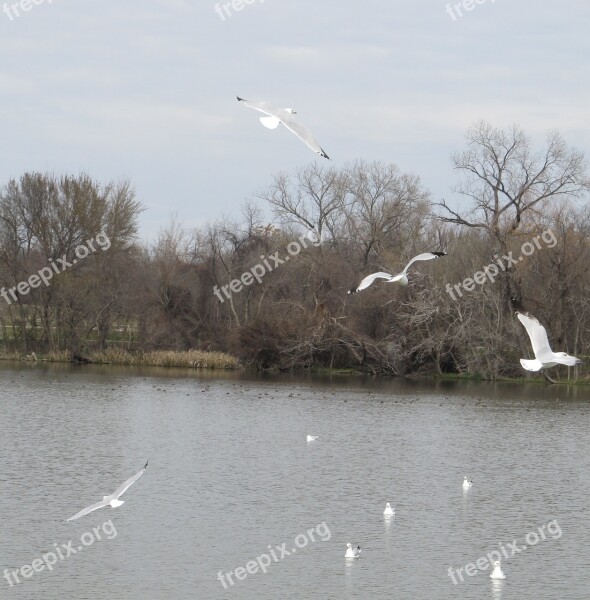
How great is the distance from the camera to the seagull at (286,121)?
11562 millimetres

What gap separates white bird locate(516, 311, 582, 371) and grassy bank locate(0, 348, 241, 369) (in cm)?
3318

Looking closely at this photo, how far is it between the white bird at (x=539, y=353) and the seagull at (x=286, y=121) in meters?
4.01

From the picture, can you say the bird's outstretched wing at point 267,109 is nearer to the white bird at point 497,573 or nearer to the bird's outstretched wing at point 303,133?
the bird's outstretched wing at point 303,133

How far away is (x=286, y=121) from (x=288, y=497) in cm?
765

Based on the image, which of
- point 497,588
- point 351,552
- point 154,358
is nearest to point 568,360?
point 497,588

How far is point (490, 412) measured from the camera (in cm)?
3134

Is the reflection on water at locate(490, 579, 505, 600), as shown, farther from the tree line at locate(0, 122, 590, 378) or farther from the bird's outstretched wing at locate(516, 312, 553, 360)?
the tree line at locate(0, 122, 590, 378)

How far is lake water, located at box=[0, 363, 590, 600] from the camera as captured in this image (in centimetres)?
1299

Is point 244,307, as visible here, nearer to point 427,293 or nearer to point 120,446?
point 427,293

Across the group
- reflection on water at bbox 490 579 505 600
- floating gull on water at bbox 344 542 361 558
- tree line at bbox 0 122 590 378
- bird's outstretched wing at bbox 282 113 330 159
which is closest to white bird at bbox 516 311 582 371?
reflection on water at bbox 490 579 505 600

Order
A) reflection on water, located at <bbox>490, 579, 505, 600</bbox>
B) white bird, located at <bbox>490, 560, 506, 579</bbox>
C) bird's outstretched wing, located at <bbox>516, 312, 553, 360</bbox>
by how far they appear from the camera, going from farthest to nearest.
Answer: bird's outstretched wing, located at <bbox>516, 312, 553, 360</bbox>, white bird, located at <bbox>490, 560, 506, 579</bbox>, reflection on water, located at <bbox>490, 579, 505, 600</bbox>

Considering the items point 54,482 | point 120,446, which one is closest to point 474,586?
point 54,482

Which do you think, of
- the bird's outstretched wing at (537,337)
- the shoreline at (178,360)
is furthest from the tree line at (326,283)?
the bird's outstretched wing at (537,337)

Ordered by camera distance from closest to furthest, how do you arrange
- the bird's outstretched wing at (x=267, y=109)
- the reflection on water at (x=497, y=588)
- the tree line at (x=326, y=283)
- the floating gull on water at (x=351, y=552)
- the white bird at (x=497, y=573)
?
the bird's outstretched wing at (x=267, y=109)
the reflection on water at (x=497, y=588)
the white bird at (x=497, y=573)
the floating gull on water at (x=351, y=552)
the tree line at (x=326, y=283)
